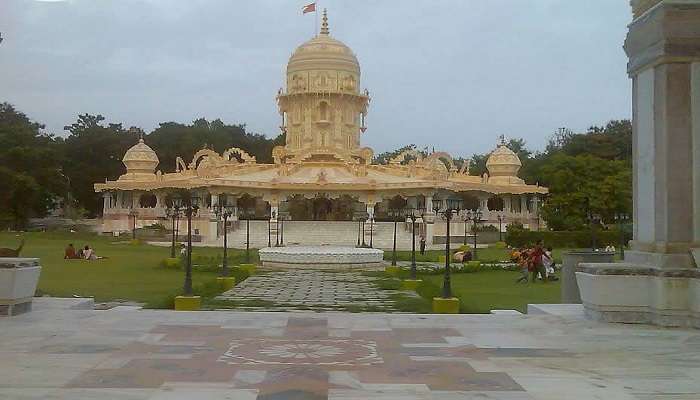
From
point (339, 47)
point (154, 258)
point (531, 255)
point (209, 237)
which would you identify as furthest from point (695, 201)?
point (339, 47)

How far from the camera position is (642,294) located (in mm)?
10250

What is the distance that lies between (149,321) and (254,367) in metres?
3.58

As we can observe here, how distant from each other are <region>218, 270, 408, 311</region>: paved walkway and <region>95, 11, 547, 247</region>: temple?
64.2ft

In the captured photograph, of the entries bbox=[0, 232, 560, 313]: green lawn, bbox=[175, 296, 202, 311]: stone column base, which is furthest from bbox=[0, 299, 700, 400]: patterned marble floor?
bbox=[0, 232, 560, 313]: green lawn

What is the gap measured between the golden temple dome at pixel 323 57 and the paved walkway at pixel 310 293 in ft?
123

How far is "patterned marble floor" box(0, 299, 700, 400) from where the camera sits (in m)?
6.58

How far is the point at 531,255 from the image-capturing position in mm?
22422

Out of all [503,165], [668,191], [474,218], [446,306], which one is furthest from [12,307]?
[503,165]

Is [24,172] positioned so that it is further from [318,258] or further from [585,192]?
[585,192]

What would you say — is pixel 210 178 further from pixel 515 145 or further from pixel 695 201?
pixel 515 145

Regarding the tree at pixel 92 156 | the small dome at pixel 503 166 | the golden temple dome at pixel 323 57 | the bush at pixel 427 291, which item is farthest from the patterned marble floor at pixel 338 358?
the tree at pixel 92 156

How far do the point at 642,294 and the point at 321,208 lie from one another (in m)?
53.0

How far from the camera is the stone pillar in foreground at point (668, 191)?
32.8 feet

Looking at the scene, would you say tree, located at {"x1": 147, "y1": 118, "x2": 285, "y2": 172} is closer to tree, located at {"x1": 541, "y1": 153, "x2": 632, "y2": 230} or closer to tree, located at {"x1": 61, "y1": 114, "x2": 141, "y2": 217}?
tree, located at {"x1": 61, "y1": 114, "x2": 141, "y2": 217}
